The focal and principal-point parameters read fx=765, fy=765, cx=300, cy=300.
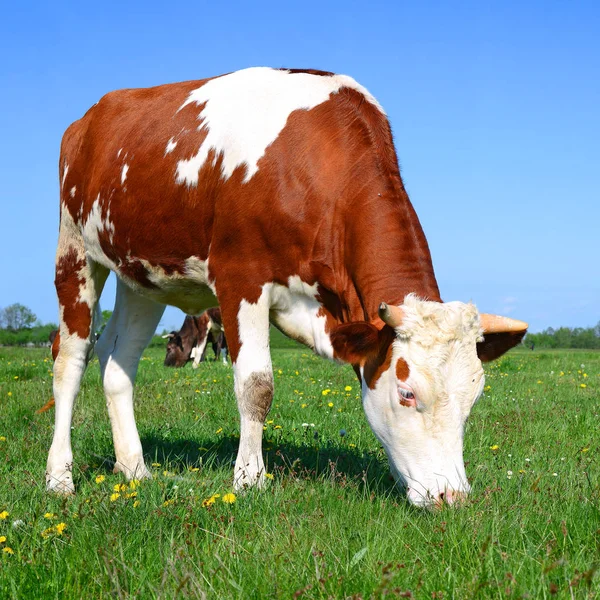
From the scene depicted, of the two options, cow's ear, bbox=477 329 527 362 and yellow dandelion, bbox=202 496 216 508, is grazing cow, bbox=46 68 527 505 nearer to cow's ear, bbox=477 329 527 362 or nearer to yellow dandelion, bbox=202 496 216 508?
cow's ear, bbox=477 329 527 362

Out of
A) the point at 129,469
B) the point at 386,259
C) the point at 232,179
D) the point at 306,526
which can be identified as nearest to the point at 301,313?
the point at 386,259

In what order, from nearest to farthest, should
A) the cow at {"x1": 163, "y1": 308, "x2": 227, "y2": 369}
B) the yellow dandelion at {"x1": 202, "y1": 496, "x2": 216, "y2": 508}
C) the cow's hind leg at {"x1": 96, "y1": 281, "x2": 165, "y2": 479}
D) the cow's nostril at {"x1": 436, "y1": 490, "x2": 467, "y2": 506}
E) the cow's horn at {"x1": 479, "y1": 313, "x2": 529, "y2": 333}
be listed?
the yellow dandelion at {"x1": 202, "y1": 496, "x2": 216, "y2": 508} → the cow's nostril at {"x1": 436, "y1": 490, "x2": 467, "y2": 506} → the cow's horn at {"x1": 479, "y1": 313, "x2": 529, "y2": 333} → the cow's hind leg at {"x1": 96, "y1": 281, "x2": 165, "y2": 479} → the cow at {"x1": 163, "y1": 308, "x2": 227, "y2": 369}

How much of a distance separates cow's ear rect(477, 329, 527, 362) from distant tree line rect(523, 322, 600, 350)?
75253 millimetres

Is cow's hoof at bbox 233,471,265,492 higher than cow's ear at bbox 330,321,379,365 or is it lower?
lower

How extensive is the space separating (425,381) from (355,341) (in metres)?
0.49

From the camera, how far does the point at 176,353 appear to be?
88.0 feet

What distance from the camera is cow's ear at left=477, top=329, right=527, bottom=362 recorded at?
4.84 meters

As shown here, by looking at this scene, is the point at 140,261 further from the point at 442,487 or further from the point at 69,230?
the point at 442,487

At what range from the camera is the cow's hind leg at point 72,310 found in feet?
22.2

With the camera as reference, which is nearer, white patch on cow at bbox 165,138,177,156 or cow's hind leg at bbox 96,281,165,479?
white patch on cow at bbox 165,138,177,156

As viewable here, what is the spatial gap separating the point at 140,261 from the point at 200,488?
214 centimetres

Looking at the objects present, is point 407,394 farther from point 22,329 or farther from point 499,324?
point 22,329

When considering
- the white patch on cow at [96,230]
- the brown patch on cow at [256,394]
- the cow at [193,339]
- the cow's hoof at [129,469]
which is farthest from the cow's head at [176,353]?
the brown patch on cow at [256,394]

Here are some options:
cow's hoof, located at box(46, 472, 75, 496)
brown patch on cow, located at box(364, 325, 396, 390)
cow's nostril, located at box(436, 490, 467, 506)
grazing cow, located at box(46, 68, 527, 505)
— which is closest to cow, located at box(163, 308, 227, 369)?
grazing cow, located at box(46, 68, 527, 505)
